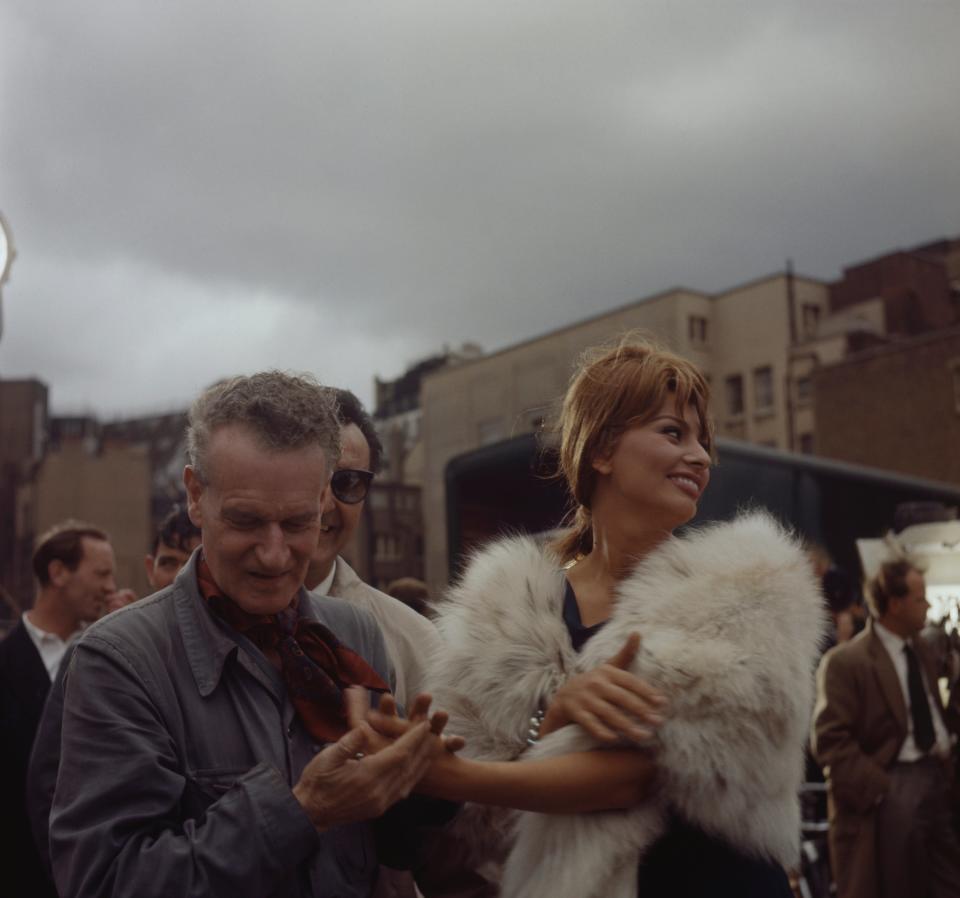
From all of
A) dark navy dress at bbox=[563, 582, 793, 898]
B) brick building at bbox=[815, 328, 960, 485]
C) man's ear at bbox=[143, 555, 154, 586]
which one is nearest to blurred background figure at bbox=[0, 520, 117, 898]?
man's ear at bbox=[143, 555, 154, 586]

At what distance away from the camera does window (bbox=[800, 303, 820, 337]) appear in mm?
41275

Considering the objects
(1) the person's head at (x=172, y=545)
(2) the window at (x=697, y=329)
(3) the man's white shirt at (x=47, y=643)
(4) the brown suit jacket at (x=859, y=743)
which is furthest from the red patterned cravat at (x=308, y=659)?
(2) the window at (x=697, y=329)

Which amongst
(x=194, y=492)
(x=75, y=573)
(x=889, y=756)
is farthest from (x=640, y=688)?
(x=889, y=756)

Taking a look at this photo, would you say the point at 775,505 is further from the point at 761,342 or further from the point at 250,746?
the point at 761,342

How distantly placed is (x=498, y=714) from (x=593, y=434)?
2.16ft

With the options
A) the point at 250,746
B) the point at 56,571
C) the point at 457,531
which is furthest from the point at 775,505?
the point at 250,746

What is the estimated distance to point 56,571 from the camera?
5.43 metres

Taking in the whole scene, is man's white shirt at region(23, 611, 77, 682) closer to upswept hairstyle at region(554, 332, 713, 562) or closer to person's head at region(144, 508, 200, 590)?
person's head at region(144, 508, 200, 590)

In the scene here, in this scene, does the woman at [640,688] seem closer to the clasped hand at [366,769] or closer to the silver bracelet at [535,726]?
the silver bracelet at [535,726]

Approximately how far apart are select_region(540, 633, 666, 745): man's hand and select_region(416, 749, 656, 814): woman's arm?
47 millimetres

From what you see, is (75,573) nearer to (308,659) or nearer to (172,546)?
(172,546)

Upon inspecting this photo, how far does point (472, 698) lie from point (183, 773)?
2.21 feet

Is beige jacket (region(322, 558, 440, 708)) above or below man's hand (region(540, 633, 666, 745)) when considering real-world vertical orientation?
above

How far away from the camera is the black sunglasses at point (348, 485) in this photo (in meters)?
3.22
